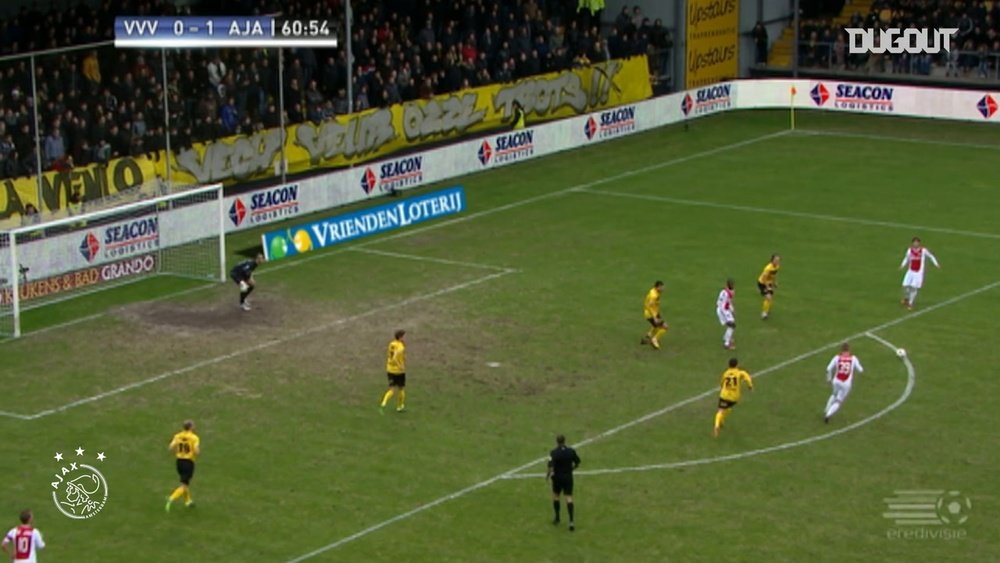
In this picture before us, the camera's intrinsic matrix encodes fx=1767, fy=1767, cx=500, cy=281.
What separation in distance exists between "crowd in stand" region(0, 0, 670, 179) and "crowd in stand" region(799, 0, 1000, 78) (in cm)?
782

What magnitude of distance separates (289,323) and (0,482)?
11.5 metres

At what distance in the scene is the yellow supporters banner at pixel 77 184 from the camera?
46.6 meters

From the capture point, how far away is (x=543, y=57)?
6819cm

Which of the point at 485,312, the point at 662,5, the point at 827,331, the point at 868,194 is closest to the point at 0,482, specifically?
the point at 485,312

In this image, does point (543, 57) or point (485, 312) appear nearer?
point (485, 312)

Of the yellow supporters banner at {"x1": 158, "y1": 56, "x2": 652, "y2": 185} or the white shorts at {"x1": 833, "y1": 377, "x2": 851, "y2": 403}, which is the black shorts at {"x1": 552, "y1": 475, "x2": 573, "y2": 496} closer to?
the white shorts at {"x1": 833, "y1": 377, "x2": 851, "y2": 403}

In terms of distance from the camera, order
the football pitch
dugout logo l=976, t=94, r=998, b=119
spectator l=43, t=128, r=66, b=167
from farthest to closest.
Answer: dugout logo l=976, t=94, r=998, b=119 → spectator l=43, t=128, r=66, b=167 → the football pitch

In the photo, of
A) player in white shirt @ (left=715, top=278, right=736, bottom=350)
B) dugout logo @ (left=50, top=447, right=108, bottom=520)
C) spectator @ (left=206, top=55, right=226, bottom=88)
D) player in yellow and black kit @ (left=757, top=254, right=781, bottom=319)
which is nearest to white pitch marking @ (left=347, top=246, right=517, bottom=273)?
player in yellow and black kit @ (left=757, top=254, right=781, bottom=319)

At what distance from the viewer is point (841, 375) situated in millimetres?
34156

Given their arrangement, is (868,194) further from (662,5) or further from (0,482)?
(0,482)

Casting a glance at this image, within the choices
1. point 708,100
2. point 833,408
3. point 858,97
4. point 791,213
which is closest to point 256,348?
point 833,408

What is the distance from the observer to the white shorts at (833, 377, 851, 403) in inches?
1347

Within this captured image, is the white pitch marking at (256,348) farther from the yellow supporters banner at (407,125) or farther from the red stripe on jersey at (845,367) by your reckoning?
the red stripe on jersey at (845,367)

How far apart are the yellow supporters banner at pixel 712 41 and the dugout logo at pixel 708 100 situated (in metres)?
3.40
